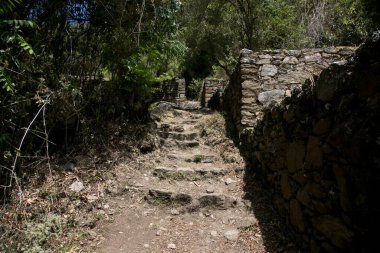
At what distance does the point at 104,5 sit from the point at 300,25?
8.07 m

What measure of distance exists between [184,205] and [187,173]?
2.48ft

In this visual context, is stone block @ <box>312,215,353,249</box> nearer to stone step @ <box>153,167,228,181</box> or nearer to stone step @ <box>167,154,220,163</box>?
stone step @ <box>153,167,228,181</box>

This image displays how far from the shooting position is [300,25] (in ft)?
36.4

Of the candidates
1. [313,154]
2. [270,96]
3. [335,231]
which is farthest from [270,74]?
[335,231]

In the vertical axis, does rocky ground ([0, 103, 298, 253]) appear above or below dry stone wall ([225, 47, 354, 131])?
below

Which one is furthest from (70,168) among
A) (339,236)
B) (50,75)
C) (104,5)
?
(339,236)

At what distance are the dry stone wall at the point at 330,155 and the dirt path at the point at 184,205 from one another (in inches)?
19.0

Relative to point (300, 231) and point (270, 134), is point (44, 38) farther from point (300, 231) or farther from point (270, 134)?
point (300, 231)

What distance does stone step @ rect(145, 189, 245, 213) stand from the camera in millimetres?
4363

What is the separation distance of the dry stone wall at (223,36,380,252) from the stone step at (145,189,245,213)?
1.94 ft

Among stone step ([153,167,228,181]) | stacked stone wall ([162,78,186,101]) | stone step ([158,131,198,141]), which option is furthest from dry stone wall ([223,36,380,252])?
stacked stone wall ([162,78,186,101])

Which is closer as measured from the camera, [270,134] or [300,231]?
[300,231]

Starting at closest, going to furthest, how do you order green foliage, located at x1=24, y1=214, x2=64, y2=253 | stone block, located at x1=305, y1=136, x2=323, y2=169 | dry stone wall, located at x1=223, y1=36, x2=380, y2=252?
dry stone wall, located at x1=223, y1=36, x2=380, y2=252 < stone block, located at x1=305, y1=136, x2=323, y2=169 < green foliage, located at x1=24, y1=214, x2=64, y2=253

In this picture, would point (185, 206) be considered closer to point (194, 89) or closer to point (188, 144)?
point (188, 144)
